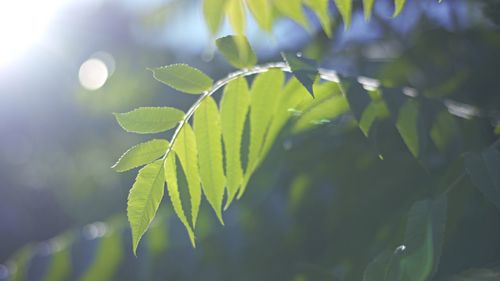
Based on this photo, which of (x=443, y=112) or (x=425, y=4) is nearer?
(x=443, y=112)

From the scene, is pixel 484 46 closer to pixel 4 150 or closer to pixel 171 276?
pixel 171 276

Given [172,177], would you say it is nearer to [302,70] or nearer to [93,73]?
[302,70]

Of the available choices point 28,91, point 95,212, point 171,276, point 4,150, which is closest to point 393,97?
point 171,276

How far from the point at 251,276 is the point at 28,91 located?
16.2 ft

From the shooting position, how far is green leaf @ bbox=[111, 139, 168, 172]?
691mm

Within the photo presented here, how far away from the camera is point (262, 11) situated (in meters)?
1.00

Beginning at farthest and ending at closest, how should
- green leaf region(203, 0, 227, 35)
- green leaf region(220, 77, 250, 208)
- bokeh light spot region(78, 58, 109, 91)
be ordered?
bokeh light spot region(78, 58, 109, 91)
green leaf region(203, 0, 227, 35)
green leaf region(220, 77, 250, 208)

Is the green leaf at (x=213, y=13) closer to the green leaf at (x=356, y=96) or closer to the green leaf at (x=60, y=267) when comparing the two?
the green leaf at (x=356, y=96)

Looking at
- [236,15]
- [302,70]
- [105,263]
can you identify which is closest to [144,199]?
[302,70]

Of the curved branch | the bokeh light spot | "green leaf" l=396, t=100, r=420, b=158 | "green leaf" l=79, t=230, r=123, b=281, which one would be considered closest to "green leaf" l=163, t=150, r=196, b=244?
the curved branch

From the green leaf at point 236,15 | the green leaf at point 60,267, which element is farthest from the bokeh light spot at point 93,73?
the green leaf at point 236,15

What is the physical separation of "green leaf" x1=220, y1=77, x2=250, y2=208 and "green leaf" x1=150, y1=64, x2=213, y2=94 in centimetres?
3

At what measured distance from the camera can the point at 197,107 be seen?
2.50 feet

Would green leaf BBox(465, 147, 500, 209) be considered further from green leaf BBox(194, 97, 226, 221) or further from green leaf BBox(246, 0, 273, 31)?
green leaf BBox(246, 0, 273, 31)
